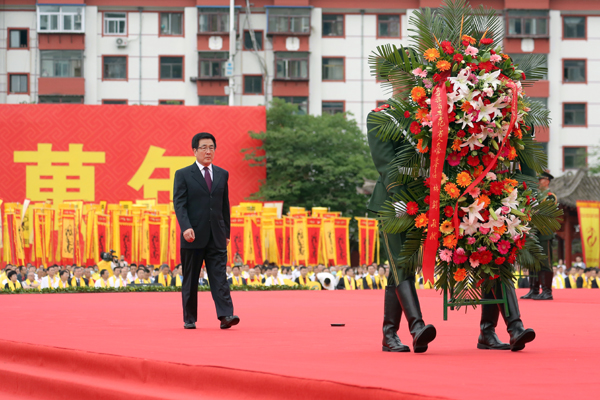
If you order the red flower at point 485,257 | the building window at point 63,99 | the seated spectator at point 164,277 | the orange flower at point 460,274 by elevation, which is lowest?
the seated spectator at point 164,277

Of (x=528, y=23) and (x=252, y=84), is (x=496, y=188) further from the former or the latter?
(x=528, y=23)

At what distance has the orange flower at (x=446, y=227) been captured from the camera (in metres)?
3.90

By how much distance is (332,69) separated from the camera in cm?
3045

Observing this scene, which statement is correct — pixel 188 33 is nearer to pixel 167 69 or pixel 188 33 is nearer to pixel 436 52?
pixel 167 69

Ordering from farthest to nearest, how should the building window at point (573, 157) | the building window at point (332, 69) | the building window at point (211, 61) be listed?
1. the building window at point (332, 69)
2. the building window at point (573, 157)
3. the building window at point (211, 61)

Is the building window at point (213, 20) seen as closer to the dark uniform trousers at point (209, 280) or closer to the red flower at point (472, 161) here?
the dark uniform trousers at point (209, 280)

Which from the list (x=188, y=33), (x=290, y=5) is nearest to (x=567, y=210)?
(x=290, y=5)

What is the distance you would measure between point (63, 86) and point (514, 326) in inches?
1100

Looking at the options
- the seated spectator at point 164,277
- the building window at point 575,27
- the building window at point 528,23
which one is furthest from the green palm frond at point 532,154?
the building window at point 575,27

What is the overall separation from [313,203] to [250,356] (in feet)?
68.5

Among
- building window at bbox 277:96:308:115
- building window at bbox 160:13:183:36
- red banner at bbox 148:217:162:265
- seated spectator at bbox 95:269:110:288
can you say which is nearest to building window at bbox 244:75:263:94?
building window at bbox 277:96:308:115

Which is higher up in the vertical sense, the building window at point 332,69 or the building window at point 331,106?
the building window at point 332,69

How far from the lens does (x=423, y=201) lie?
3961 millimetres

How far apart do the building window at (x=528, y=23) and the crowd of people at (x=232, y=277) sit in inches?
605
